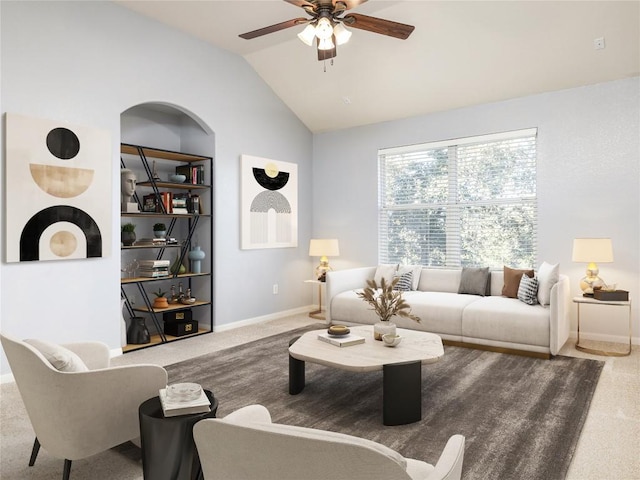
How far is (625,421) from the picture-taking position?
9.36ft

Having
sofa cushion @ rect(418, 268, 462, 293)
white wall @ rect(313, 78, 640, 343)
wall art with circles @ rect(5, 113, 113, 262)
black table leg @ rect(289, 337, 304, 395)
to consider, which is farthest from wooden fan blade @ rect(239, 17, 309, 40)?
sofa cushion @ rect(418, 268, 462, 293)

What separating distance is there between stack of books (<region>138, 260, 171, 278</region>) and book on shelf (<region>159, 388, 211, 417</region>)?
3.16 metres

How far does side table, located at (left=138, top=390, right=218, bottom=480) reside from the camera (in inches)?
75.4

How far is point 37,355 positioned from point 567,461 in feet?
8.58

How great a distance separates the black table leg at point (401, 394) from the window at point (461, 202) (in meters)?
3.05

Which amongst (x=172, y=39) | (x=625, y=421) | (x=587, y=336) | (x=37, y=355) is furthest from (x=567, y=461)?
(x=172, y=39)

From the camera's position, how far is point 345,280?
5828 mm

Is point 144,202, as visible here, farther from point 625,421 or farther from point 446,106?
point 625,421

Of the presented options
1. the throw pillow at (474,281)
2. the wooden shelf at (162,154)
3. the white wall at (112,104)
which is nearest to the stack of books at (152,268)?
the white wall at (112,104)

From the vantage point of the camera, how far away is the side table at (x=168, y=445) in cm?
192

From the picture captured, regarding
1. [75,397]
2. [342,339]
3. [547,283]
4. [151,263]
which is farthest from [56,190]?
[547,283]

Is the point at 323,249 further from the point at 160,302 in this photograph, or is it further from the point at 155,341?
the point at 155,341

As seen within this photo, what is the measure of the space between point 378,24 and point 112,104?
2.65 m

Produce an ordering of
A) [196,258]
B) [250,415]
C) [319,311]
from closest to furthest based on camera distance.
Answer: [250,415] → [196,258] → [319,311]
